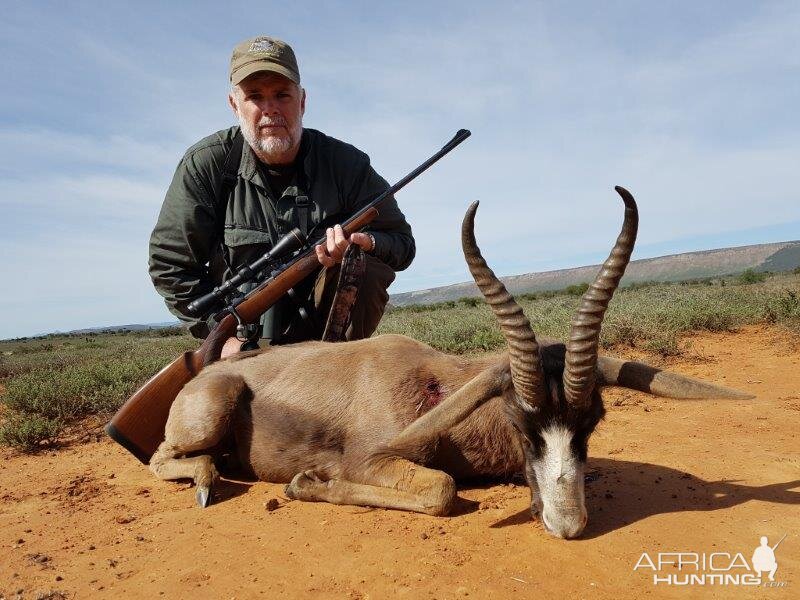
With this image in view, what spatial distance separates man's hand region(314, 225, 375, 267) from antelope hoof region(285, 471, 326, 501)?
2.49 meters

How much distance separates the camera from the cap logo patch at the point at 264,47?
667 cm

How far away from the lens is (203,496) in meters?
4.80

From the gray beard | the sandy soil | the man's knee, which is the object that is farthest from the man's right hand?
the gray beard

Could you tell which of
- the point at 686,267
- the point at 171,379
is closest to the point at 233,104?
the point at 171,379

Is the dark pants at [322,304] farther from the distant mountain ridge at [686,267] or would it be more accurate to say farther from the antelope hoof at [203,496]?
the distant mountain ridge at [686,267]

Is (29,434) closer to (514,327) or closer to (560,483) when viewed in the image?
(514,327)

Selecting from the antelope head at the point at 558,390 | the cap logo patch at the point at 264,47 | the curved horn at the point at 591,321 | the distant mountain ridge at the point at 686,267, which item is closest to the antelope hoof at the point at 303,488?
the antelope head at the point at 558,390

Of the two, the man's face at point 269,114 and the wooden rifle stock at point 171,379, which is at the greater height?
the man's face at point 269,114

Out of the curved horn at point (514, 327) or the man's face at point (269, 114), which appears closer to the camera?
the curved horn at point (514, 327)

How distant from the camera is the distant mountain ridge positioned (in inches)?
4515

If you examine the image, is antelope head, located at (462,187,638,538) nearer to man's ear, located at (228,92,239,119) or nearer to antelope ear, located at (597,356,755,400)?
antelope ear, located at (597,356,755,400)

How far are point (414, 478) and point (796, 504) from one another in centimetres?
261

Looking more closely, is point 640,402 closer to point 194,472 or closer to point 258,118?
point 194,472

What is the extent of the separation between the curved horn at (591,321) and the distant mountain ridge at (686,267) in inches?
4283
